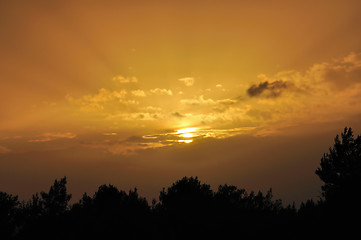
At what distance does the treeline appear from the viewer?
121ft

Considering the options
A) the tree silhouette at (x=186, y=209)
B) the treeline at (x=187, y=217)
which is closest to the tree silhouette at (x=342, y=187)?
the treeline at (x=187, y=217)

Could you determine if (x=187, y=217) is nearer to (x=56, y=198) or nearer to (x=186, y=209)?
(x=186, y=209)

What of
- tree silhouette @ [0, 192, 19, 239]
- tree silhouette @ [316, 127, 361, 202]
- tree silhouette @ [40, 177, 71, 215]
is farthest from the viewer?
tree silhouette @ [40, 177, 71, 215]

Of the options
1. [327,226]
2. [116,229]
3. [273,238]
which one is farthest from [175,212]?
[327,226]

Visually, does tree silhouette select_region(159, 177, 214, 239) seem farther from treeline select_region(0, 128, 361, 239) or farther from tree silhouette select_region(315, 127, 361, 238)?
tree silhouette select_region(315, 127, 361, 238)

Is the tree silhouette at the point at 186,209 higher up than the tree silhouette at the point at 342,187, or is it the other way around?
the tree silhouette at the point at 342,187

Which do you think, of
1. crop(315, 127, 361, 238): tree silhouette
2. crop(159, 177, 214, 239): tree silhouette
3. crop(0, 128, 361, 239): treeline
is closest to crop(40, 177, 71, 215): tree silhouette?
crop(0, 128, 361, 239): treeline

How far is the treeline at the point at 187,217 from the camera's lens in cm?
3697

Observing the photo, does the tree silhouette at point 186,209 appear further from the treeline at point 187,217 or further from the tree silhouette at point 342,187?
the tree silhouette at point 342,187

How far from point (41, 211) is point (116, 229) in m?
21.9

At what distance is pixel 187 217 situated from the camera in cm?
5494

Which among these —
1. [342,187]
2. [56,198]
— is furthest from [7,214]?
[342,187]

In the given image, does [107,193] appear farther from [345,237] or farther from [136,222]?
[345,237]

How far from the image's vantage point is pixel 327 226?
34812 millimetres
